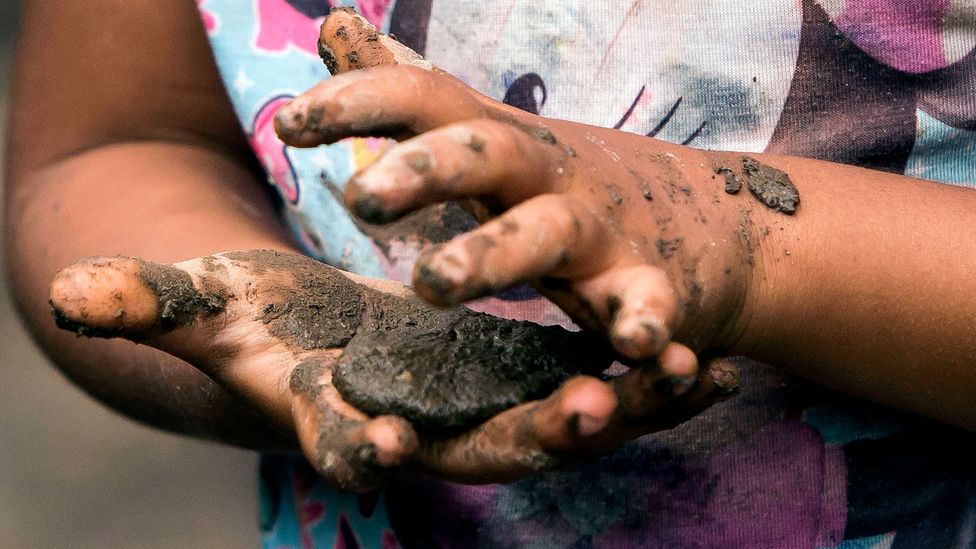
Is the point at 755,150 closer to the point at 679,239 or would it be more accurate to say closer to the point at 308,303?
the point at 679,239

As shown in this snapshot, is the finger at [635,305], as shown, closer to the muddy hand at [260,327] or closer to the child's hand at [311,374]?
the child's hand at [311,374]

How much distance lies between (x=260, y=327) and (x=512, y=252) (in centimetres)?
27

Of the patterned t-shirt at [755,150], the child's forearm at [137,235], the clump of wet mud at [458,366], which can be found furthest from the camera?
the child's forearm at [137,235]

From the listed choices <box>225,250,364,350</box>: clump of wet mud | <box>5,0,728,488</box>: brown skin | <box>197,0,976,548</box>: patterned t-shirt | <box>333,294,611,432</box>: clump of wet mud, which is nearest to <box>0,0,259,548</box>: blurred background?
<box>5,0,728,488</box>: brown skin

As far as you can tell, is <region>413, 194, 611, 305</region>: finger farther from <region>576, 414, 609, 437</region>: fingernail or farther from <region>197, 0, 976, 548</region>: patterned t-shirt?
<region>197, 0, 976, 548</region>: patterned t-shirt

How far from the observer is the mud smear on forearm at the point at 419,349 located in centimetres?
54

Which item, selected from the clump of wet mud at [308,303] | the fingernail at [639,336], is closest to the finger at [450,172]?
the fingernail at [639,336]

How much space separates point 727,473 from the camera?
785mm

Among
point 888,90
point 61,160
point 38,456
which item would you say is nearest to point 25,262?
point 61,160

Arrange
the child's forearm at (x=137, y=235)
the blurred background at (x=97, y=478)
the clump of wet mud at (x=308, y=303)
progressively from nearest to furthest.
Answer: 1. the clump of wet mud at (x=308, y=303)
2. the child's forearm at (x=137, y=235)
3. the blurred background at (x=97, y=478)

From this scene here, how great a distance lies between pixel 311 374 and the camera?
1.91ft

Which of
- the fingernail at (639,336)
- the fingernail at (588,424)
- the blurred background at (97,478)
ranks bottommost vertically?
the blurred background at (97,478)

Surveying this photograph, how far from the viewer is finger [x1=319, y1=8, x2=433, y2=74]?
60 cm

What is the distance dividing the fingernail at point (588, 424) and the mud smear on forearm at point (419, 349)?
3.1 inches
